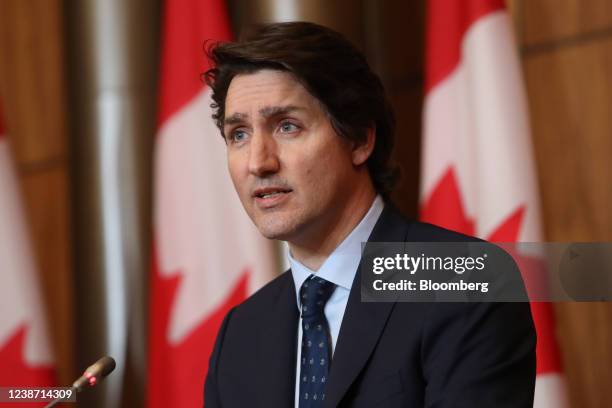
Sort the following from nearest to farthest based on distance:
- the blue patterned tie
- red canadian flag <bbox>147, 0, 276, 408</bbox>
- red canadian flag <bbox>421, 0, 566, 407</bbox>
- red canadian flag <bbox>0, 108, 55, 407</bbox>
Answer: the blue patterned tie
red canadian flag <bbox>421, 0, 566, 407</bbox>
red canadian flag <bbox>0, 108, 55, 407</bbox>
red canadian flag <bbox>147, 0, 276, 408</bbox>

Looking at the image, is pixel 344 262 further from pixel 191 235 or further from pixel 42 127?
pixel 42 127

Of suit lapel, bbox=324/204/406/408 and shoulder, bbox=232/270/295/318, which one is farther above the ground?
shoulder, bbox=232/270/295/318

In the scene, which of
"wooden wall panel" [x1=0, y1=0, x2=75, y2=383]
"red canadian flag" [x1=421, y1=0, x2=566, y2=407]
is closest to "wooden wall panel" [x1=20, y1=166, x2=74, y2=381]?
"wooden wall panel" [x1=0, y1=0, x2=75, y2=383]

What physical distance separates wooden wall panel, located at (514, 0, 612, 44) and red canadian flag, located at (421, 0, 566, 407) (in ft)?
0.73

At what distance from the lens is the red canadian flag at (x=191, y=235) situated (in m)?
3.12

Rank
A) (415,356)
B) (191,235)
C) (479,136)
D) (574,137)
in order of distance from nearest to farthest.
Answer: (415,356), (479,136), (574,137), (191,235)

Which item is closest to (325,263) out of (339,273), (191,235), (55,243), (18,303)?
(339,273)

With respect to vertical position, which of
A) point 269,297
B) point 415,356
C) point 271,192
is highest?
point 271,192

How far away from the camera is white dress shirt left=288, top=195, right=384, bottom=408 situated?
75.2 inches

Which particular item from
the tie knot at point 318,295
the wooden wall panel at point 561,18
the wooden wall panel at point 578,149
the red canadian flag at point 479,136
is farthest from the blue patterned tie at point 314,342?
the wooden wall panel at point 561,18

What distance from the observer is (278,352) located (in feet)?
6.42

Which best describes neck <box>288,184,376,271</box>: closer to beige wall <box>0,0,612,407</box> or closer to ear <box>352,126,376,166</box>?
ear <box>352,126,376,166</box>

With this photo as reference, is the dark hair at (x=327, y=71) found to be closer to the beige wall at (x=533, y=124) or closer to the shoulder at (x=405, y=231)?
the shoulder at (x=405, y=231)

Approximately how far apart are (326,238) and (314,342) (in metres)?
0.23
